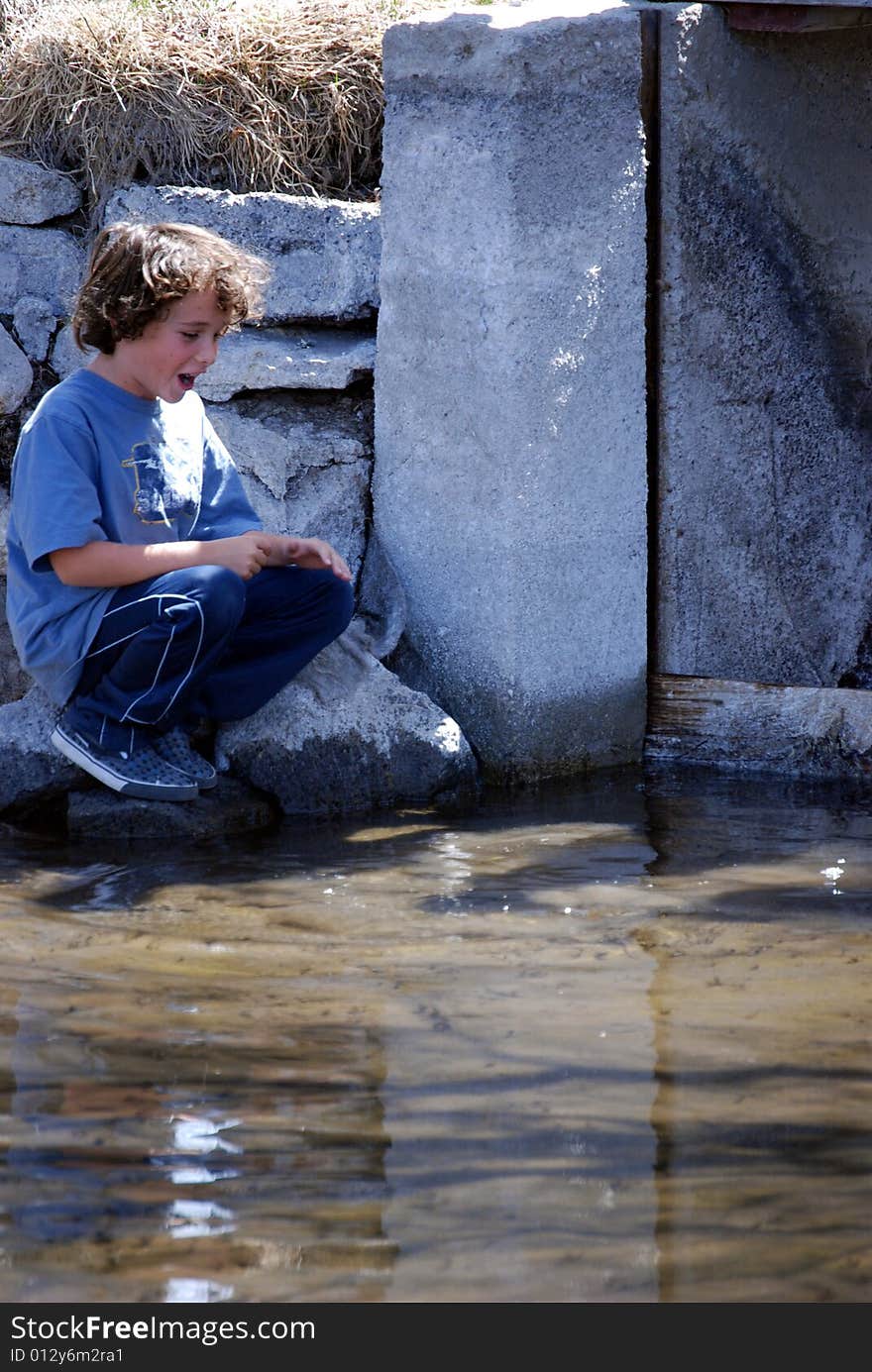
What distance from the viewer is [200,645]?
138 inches

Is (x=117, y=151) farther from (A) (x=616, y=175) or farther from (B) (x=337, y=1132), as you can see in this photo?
(B) (x=337, y=1132)

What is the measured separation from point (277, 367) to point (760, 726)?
171cm

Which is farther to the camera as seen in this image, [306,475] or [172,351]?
[306,475]

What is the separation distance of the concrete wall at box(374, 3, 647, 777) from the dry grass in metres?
0.63

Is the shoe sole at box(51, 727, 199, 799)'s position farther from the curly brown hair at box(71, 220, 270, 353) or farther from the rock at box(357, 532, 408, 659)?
the curly brown hair at box(71, 220, 270, 353)

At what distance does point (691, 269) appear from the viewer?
13.6 ft

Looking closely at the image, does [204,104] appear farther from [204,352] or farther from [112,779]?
[112,779]

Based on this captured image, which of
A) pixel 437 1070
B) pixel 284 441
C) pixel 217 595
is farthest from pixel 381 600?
pixel 437 1070

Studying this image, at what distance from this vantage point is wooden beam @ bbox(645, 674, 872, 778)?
13.8ft

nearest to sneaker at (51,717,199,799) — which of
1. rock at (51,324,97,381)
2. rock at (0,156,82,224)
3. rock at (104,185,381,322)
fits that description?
rock at (51,324,97,381)

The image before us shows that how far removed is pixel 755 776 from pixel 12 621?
206 centimetres

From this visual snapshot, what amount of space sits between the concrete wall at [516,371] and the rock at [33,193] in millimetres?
1075

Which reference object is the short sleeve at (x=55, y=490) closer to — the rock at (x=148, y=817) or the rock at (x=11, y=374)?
the rock at (x=148, y=817)

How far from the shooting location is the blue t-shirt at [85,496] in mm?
3305
